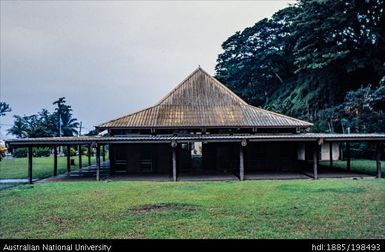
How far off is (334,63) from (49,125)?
4158 cm

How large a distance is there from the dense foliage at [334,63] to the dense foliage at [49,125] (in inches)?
1264

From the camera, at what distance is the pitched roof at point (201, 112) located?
68.6 ft

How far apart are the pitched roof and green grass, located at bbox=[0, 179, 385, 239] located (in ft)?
21.9

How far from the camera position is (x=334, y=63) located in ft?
Result: 104

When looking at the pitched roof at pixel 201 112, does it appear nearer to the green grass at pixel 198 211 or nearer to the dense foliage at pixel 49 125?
the green grass at pixel 198 211

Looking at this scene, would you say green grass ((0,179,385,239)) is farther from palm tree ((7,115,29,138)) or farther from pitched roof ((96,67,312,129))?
palm tree ((7,115,29,138))

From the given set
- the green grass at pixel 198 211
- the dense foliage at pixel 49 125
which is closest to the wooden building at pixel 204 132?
the green grass at pixel 198 211

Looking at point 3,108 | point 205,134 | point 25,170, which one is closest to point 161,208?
point 205,134

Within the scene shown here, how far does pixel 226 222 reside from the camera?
320 inches

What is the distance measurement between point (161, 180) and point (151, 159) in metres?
3.87

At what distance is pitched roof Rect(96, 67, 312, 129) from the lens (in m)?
20.9

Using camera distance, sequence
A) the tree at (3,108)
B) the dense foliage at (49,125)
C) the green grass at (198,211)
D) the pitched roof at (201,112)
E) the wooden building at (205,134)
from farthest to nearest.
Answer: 1. the tree at (3,108)
2. the dense foliage at (49,125)
3. the pitched roof at (201,112)
4. the wooden building at (205,134)
5. the green grass at (198,211)

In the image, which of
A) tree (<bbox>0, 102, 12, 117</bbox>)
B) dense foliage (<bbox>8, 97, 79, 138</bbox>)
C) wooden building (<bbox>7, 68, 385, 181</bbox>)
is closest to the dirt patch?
wooden building (<bbox>7, 68, 385, 181</bbox>)
